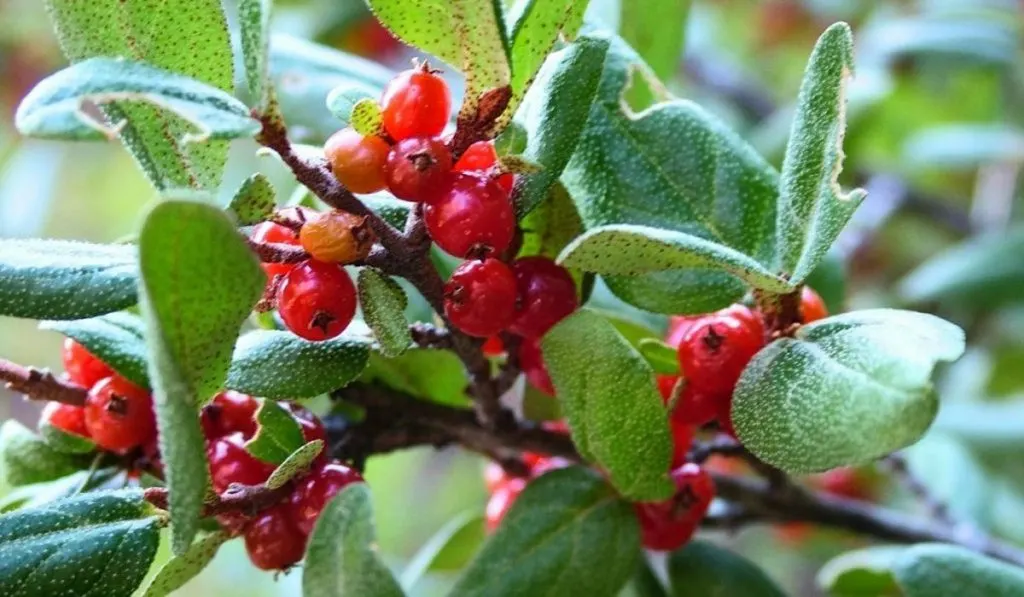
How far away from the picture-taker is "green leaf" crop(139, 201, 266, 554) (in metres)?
0.45

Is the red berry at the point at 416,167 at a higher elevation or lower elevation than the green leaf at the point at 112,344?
higher

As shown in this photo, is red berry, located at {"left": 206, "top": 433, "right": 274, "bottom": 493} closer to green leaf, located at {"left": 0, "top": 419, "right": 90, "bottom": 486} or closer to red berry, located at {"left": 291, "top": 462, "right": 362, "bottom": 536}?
red berry, located at {"left": 291, "top": 462, "right": 362, "bottom": 536}

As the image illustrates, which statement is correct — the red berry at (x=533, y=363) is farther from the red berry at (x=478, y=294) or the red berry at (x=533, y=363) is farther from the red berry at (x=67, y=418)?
the red berry at (x=67, y=418)

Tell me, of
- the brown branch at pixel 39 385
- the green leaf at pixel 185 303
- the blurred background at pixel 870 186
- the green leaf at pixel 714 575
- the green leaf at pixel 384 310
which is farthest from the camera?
the blurred background at pixel 870 186

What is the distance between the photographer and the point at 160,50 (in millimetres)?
555

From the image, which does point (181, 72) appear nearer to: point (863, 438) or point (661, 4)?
point (863, 438)

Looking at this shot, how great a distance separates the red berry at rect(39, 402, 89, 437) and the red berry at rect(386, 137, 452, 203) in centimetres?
32

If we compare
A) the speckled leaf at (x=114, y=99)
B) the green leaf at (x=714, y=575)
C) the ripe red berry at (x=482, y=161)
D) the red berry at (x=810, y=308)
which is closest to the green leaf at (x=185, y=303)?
the speckled leaf at (x=114, y=99)

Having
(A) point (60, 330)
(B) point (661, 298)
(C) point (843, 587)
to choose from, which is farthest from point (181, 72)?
(C) point (843, 587)

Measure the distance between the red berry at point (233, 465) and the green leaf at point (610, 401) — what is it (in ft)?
0.62

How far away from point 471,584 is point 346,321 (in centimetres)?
22

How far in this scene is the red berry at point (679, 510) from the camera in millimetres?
745

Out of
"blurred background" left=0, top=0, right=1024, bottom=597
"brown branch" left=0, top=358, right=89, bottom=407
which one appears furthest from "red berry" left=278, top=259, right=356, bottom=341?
"blurred background" left=0, top=0, right=1024, bottom=597

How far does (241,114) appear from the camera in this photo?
19.4 inches
